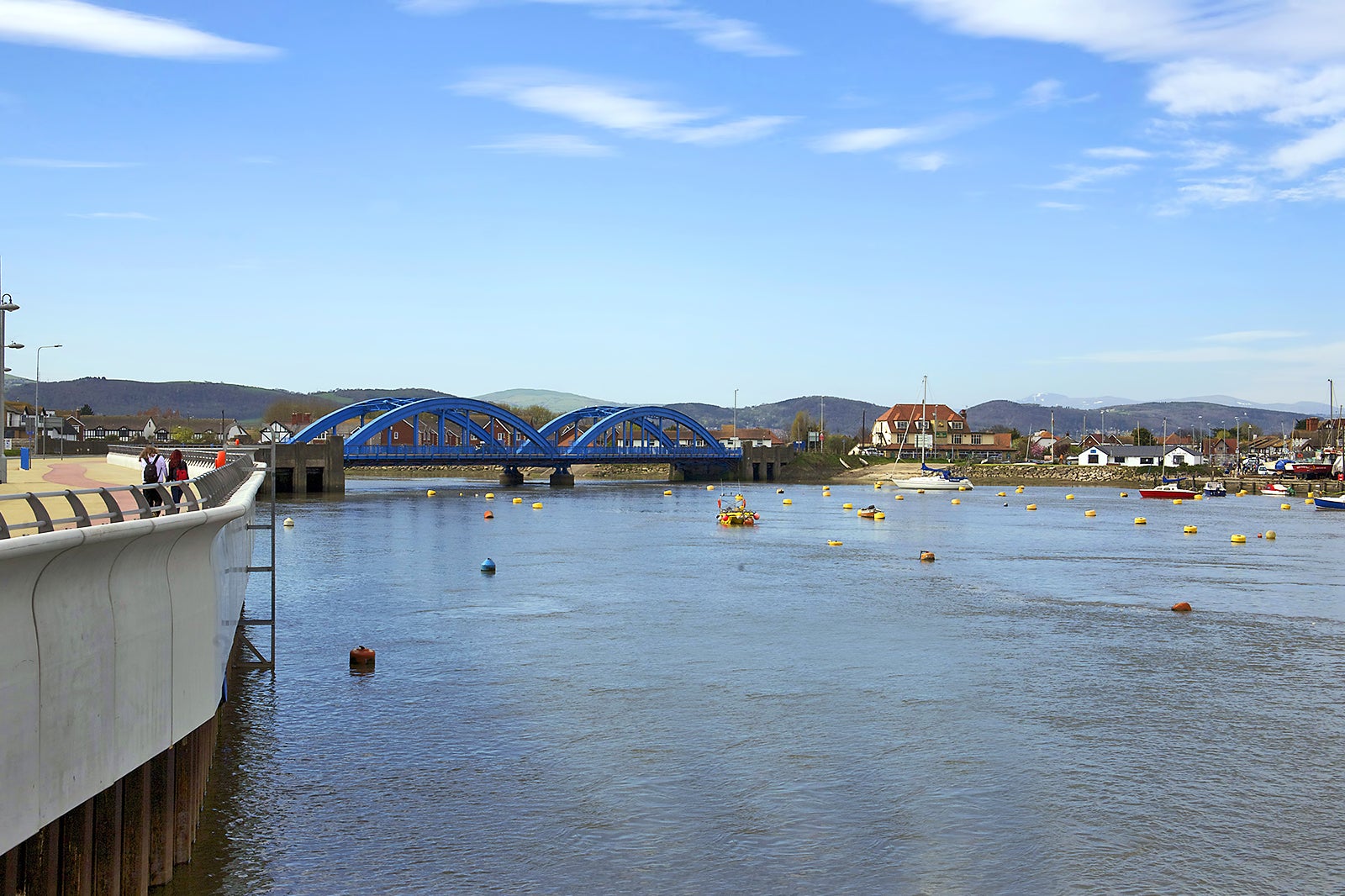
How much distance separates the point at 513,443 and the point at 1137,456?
85.2 metres

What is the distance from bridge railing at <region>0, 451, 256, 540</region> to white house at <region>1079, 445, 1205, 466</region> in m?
148

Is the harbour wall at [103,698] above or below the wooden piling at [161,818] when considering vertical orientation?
above

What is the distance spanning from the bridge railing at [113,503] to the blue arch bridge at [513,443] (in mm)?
68791

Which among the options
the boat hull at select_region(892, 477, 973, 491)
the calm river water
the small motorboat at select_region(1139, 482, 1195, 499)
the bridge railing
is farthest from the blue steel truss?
the bridge railing

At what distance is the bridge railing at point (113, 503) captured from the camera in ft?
30.2

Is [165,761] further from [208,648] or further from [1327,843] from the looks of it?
[1327,843]

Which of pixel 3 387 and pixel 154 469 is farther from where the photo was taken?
pixel 3 387

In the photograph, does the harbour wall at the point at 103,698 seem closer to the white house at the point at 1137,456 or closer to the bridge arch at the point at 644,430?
the bridge arch at the point at 644,430

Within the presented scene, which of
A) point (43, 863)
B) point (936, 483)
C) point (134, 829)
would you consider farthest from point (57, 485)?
point (936, 483)

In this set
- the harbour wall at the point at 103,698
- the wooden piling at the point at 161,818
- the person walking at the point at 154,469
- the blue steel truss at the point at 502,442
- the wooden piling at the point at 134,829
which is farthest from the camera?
the blue steel truss at the point at 502,442

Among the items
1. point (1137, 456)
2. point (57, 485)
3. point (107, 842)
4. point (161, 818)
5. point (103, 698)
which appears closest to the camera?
point (103, 698)

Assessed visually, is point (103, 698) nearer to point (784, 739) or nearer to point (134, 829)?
point (134, 829)

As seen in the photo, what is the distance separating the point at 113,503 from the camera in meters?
10.7

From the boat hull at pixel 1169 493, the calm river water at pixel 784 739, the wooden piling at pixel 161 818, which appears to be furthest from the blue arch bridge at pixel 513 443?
the wooden piling at pixel 161 818
